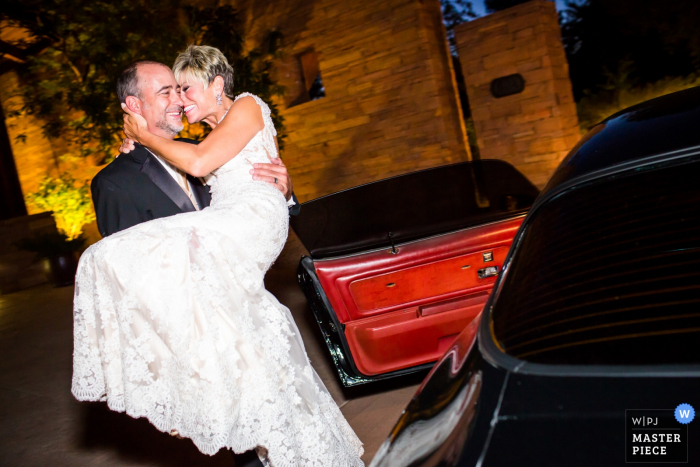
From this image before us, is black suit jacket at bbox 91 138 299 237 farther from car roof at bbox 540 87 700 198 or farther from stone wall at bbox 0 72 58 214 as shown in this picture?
stone wall at bbox 0 72 58 214

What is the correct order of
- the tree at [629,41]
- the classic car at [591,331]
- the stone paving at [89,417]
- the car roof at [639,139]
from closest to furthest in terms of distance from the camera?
the classic car at [591,331] → the car roof at [639,139] → the stone paving at [89,417] → the tree at [629,41]

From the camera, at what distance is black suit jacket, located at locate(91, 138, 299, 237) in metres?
2.42

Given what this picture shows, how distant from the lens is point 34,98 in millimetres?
9633

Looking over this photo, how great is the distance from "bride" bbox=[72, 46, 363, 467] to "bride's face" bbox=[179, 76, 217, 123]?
1.15 feet

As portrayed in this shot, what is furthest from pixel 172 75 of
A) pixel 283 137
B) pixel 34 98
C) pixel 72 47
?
pixel 34 98

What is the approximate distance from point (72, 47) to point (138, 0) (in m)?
1.45

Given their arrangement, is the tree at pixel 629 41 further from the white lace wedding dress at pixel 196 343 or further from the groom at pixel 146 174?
the white lace wedding dress at pixel 196 343

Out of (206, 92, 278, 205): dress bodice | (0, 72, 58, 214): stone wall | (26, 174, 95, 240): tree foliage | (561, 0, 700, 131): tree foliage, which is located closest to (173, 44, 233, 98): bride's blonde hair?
(206, 92, 278, 205): dress bodice

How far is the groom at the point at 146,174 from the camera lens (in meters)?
2.43

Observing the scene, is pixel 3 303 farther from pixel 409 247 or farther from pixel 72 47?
pixel 409 247

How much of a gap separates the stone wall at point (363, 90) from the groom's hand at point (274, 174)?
198 inches

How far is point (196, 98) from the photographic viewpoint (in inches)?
101

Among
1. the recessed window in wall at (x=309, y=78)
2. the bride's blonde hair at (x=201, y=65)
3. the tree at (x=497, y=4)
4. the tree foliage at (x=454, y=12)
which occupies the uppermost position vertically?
the tree at (x=497, y=4)

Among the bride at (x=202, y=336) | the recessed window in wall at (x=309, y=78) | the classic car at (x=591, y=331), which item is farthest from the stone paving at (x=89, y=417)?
the recessed window in wall at (x=309, y=78)
